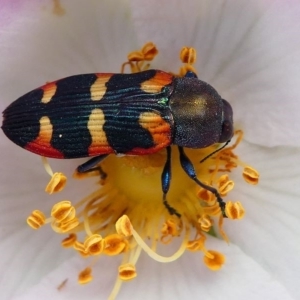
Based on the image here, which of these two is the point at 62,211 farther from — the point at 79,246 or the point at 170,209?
the point at 170,209

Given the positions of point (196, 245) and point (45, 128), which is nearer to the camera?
point (45, 128)

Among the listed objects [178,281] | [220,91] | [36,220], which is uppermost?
[220,91]

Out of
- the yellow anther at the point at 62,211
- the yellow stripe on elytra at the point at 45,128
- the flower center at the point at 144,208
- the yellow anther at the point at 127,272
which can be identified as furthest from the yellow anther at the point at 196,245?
the yellow stripe on elytra at the point at 45,128

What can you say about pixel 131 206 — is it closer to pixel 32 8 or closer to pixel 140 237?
pixel 140 237

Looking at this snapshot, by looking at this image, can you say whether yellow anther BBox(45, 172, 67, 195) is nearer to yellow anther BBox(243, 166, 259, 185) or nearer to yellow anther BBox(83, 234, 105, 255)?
yellow anther BBox(83, 234, 105, 255)

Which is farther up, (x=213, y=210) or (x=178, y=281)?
(x=213, y=210)

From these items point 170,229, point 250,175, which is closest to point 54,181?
point 170,229

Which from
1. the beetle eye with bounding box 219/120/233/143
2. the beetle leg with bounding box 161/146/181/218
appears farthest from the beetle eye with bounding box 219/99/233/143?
the beetle leg with bounding box 161/146/181/218
